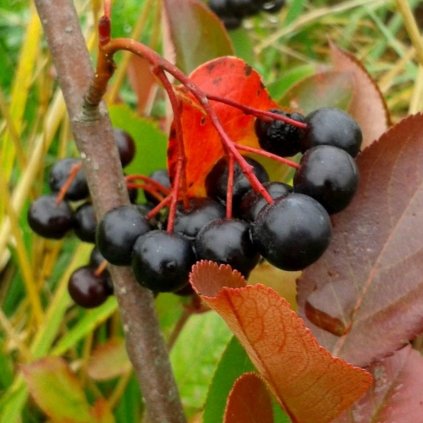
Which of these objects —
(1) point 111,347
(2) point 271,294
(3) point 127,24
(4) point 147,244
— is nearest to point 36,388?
(1) point 111,347

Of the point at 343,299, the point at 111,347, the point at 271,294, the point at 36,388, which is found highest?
the point at 271,294

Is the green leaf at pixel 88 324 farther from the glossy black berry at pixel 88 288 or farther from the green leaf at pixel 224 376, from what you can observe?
the green leaf at pixel 224 376

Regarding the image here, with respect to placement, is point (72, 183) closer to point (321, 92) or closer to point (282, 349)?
point (321, 92)

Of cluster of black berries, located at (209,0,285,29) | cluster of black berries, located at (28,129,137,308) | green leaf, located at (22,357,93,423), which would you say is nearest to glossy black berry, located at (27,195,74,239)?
cluster of black berries, located at (28,129,137,308)

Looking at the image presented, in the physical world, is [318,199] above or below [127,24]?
above

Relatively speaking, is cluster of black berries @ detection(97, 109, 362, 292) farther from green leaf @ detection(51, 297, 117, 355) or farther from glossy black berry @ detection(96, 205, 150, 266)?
green leaf @ detection(51, 297, 117, 355)

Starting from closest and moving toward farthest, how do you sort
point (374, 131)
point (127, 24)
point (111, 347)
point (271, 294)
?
point (271, 294) < point (374, 131) < point (111, 347) < point (127, 24)

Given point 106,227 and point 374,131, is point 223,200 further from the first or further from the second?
point 374,131

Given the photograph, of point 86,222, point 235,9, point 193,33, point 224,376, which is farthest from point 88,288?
point 235,9
